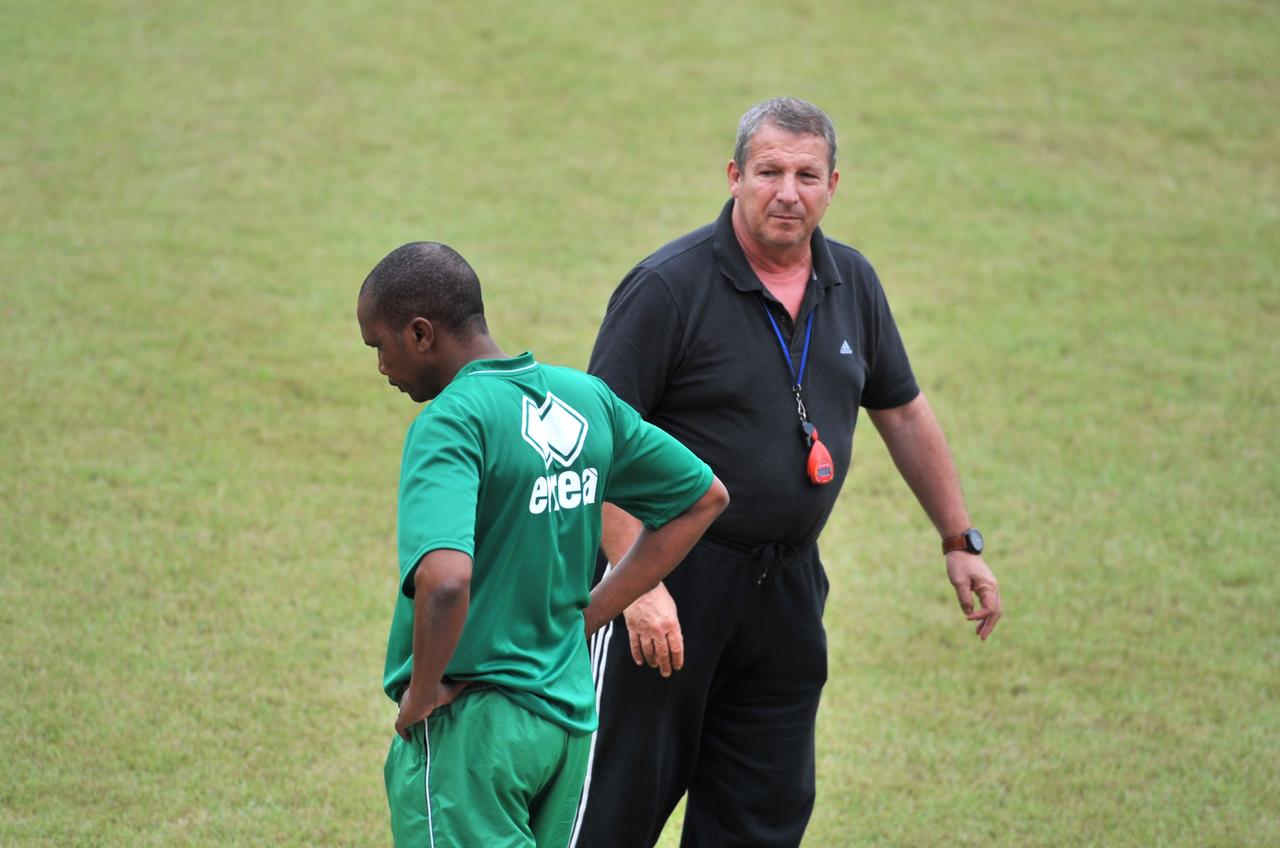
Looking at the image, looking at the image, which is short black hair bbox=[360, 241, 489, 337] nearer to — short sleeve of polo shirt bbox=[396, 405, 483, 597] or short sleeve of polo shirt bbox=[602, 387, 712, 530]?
short sleeve of polo shirt bbox=[396, 405, 483, 597]

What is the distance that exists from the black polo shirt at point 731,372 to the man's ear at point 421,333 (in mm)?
772

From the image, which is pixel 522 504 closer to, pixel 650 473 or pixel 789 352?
pixel 650 473

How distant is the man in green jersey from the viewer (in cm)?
286

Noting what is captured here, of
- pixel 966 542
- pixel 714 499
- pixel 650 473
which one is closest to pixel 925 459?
pixel 966 542

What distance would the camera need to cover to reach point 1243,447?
7.97 metres

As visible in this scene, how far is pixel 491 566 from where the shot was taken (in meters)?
2.93

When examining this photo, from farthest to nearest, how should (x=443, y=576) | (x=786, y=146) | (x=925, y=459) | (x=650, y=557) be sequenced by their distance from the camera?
(x=925, y=459) < (x=786, y=146) < (x=650, y=557) < (x=443, y=576)

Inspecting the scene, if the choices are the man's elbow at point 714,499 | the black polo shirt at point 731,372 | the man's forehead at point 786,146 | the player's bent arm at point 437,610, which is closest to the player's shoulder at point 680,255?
the black polo shirt at point 731,372

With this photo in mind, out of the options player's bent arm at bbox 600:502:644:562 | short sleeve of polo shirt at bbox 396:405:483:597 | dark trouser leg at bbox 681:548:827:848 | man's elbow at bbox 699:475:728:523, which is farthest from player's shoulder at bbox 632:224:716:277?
short sleeve of polo shirt at bbox 396:405:483:597

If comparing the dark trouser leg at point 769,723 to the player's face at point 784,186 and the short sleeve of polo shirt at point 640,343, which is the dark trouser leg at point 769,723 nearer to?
the short sleeve of polo shirt at point 640,343

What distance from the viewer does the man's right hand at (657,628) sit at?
137 inches

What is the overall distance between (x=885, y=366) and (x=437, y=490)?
179cm

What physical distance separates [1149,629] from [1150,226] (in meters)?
4.98

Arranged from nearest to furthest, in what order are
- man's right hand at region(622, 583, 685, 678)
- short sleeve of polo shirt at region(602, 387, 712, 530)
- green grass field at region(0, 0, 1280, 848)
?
1. short sleeve of polo shirt at region(602, 387, 712, 530)
2. man's right hand at region(622, 583, 685, 678)
3. green grass field at region(0, 0, 1280, 848)
